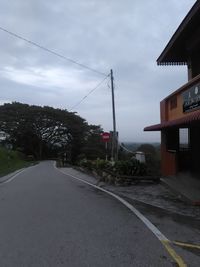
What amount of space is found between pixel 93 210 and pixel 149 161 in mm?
13668

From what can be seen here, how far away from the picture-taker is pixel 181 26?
15.4m

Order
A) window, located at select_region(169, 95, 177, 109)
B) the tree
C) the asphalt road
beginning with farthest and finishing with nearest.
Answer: the tree
window, located at select_region(169, 95, 177, 109)
the asphalt road

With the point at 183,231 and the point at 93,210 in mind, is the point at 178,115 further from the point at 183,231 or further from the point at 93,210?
the point at 183,231

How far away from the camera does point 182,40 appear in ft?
58.3

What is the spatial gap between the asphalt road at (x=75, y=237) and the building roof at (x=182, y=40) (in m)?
6.26

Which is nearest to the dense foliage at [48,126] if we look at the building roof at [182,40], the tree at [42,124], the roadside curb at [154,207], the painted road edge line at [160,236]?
the tree at [42,124]

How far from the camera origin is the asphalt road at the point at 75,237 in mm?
6660

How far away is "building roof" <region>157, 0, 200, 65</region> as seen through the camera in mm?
14297

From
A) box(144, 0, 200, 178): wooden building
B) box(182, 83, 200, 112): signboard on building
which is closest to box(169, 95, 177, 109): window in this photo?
box(144, 0, 200, 178): wooden building

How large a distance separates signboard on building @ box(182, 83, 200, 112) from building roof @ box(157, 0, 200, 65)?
2078 mm

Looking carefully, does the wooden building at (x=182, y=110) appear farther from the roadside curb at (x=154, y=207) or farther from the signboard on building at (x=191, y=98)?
the roadside curb at (x=154, y=207)

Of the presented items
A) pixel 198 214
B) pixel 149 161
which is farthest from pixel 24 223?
pixel 149 161

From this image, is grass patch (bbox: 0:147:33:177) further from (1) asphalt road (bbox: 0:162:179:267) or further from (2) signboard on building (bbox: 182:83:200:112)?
(1) asphalt road (bbox: 0:162:179:267)

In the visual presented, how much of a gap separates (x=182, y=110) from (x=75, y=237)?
32.8 feet
